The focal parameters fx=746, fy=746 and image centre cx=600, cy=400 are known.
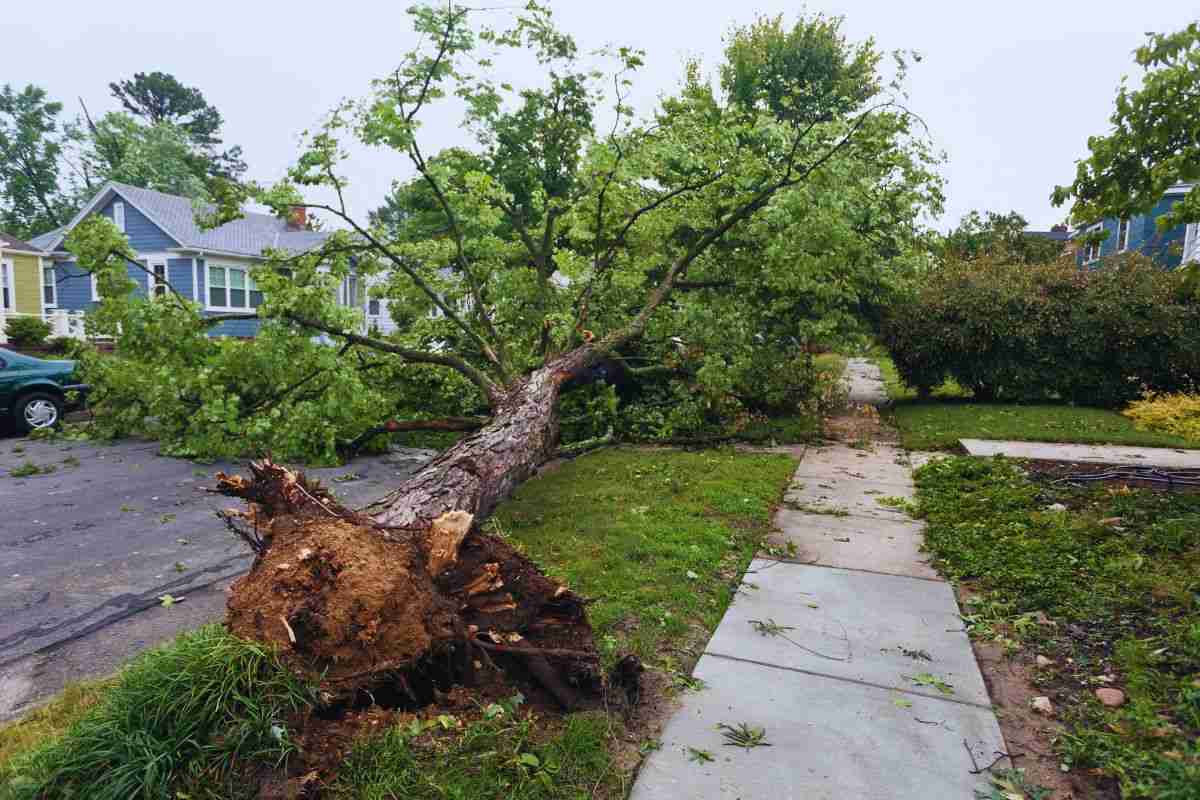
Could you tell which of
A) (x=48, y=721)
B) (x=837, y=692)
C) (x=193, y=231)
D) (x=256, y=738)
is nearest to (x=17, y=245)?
(x=193, y=231)

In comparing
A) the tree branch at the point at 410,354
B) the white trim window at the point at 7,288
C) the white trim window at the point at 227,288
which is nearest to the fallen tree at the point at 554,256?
the tree branch at the point at 410,354

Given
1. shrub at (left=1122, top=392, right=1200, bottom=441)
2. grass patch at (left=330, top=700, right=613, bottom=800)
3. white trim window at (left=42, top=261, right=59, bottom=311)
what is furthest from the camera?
white trim window at (left=42, top=261, right=59, bottom=311)

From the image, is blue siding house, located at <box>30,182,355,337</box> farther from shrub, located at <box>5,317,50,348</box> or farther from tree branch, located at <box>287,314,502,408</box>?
tree branch, located at <box>287,314,502,408</box>

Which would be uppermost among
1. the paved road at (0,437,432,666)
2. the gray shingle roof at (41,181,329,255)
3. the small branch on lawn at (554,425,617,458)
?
the gray shingle roof at (41,181,329,255)

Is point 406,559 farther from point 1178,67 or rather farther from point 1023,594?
point 1178,67

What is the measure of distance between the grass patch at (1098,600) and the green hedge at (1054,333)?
489cm

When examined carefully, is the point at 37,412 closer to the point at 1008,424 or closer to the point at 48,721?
the point at 48,721

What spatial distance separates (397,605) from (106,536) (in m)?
4.07

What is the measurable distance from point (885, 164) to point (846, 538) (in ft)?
18.6

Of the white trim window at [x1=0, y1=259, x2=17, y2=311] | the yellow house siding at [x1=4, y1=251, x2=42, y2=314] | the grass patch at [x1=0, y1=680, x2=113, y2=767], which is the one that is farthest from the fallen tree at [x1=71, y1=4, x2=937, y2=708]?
the yellow house siding at [x1=4, y1=251, x2=42, y2=314]

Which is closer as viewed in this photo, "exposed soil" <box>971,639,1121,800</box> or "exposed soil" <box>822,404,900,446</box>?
"exposed soil" <box>971,639,1121,800</box>

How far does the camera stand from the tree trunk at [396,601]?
2.51m

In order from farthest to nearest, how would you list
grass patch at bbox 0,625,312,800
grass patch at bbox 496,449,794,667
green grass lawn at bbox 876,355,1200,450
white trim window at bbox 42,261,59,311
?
white trim window at bbox 42,261,59,311 < green grass lawn at bbox 876,355,1200,450 < grass patch at bbox 496,449,794,667 < grass patch at bbox 0,625,312,800

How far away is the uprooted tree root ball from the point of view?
250 centimetres
